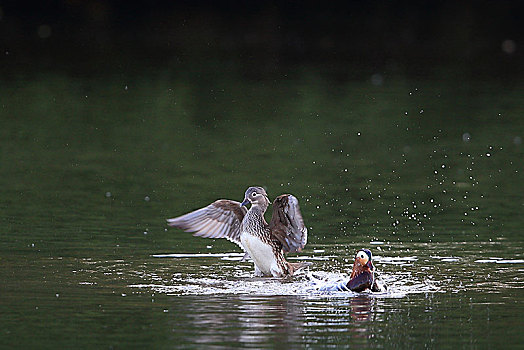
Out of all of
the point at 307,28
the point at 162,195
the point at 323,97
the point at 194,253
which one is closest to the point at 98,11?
the point at 307,28

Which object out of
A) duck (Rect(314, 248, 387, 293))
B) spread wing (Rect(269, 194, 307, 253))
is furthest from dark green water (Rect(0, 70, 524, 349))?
spread wing (Rect(269, 194, 307, 253))

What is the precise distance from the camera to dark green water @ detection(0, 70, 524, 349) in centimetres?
885

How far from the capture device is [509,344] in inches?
326

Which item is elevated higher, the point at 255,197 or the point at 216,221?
the point at 255,197

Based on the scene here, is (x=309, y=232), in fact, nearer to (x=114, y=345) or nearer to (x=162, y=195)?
(x=162, y=195)

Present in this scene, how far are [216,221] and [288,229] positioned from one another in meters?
0.83

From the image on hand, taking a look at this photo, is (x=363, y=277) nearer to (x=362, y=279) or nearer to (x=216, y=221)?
(x=362, y=279)

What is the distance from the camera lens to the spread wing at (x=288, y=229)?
1140cm

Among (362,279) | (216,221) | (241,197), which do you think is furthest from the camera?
(241,197)

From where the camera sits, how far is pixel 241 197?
15.2 metres

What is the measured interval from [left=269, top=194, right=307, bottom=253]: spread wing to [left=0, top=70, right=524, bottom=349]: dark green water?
27cm

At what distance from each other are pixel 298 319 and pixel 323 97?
55.3 ft

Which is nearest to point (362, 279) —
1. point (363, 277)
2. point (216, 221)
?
point (363, 277)

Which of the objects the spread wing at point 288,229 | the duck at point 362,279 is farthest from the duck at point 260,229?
the duck at point 362,279
